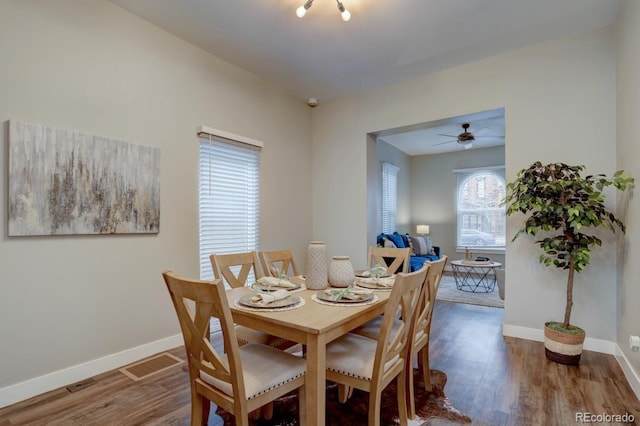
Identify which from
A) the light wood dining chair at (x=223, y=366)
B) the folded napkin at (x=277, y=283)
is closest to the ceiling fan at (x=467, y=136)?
the folded napkin at (x=277, y=283)

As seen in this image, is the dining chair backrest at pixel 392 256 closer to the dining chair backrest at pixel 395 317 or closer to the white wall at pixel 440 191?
the dining chair backrest at pixel 395 317

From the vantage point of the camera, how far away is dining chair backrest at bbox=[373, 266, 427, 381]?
4.76 ft

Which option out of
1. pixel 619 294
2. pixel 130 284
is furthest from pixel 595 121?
pixel 130 284

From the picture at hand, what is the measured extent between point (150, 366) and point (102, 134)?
1.87m

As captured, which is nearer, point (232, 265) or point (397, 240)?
point (232, 265)

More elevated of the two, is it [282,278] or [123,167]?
[123,167]

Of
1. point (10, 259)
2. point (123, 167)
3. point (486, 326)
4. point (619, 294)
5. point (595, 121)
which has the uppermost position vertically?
point (595, 121)

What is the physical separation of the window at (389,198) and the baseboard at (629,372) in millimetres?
4182

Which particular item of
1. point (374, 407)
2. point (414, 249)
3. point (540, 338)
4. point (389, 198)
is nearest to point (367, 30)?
point (374, 407)

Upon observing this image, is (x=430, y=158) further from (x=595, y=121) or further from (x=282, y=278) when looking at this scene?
(x=282, y=278)

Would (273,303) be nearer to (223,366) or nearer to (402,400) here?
(223,366)

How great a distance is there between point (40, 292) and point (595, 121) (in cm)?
466

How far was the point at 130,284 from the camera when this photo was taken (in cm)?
271

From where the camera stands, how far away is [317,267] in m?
2.07
